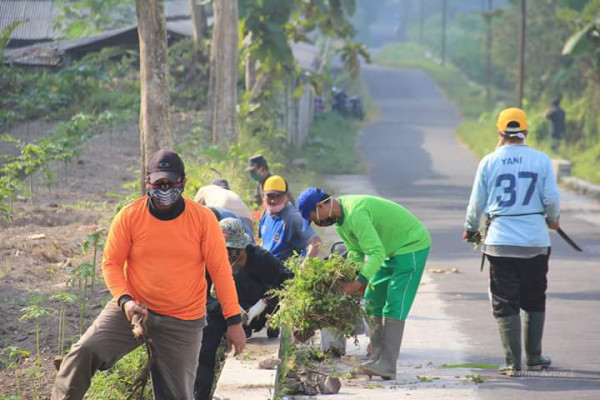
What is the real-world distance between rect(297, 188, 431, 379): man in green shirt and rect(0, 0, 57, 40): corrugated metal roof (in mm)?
33384

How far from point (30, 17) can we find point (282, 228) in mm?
33703

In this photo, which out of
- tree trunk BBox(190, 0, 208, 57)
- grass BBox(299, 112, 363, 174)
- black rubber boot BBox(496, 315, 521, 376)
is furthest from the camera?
grass BBox(299, 112, 363, 174)

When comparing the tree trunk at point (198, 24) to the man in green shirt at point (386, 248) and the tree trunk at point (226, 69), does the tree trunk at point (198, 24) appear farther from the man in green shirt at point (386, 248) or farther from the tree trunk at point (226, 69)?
the man in green shirt at point (386, 248)

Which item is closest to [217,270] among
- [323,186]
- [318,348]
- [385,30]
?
[318,348]

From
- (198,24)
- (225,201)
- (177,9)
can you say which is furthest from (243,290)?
(177,9)

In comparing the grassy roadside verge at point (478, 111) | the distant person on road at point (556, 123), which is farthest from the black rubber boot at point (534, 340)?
the distant person on road at point (556, 123)

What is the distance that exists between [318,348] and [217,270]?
339 centimetres

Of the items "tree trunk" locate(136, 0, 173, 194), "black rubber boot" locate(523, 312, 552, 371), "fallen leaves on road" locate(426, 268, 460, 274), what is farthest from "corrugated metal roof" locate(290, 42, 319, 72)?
"black rubber boot" locate(523, 312, 552, 371)

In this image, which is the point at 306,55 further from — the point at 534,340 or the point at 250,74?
the point at 534,340

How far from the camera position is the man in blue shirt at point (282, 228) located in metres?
10.4

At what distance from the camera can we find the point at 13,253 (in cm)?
1342

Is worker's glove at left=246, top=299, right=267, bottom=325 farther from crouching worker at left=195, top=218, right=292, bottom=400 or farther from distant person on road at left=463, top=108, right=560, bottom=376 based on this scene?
distant person on road at left=463, top=108, right=560, bottom=376

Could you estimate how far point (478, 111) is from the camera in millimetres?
53594

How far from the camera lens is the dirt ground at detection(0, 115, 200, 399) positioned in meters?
9.60
